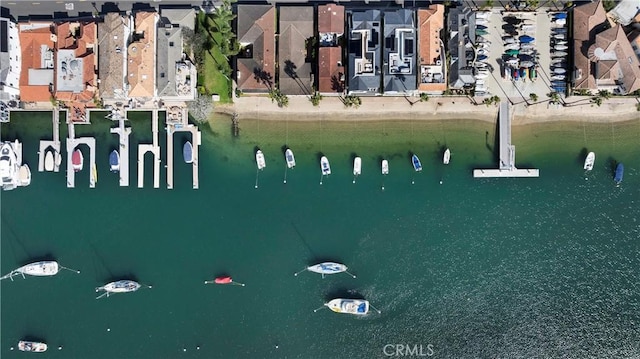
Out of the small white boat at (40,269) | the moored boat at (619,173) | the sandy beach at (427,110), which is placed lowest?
the small white boat at (40,269)

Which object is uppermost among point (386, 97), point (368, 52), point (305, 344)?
point (368, 52)

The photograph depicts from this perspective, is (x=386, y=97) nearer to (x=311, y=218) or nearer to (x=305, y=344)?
(x=311, y=218)

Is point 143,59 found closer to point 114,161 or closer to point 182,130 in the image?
point 182,130

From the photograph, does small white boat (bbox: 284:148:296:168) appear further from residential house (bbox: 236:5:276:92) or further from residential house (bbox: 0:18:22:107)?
residential house (bbox: 0:18:22:107)

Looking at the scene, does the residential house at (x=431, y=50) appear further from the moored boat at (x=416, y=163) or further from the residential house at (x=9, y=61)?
the residential house at (x=9, y=61)

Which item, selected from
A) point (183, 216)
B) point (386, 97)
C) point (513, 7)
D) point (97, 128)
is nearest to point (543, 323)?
point (386, 97)

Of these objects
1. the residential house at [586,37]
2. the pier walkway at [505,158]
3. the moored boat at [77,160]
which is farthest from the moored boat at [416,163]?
the moored boat at [77,160]
